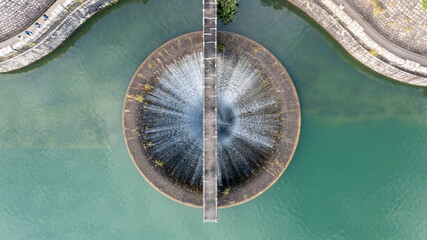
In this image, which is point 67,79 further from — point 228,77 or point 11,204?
point 228,77

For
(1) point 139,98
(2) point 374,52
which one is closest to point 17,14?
(1) point 139,98

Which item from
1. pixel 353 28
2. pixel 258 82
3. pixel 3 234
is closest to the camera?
pixel 353 28

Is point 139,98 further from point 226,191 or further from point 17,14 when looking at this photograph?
point 17,14

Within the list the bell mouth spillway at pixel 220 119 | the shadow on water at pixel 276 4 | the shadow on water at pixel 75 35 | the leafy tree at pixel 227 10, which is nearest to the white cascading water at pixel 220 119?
the bell mouth spillway at pixel 220 119

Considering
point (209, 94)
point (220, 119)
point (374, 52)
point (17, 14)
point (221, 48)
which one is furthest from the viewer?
point (220, 119)

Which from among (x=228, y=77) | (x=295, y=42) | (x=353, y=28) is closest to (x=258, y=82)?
(x=228, y=77)

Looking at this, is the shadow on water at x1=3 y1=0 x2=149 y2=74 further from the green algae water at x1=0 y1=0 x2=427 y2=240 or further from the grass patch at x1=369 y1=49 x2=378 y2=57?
the grass patch at x1=369 y1=49 x2=378 y2=57
